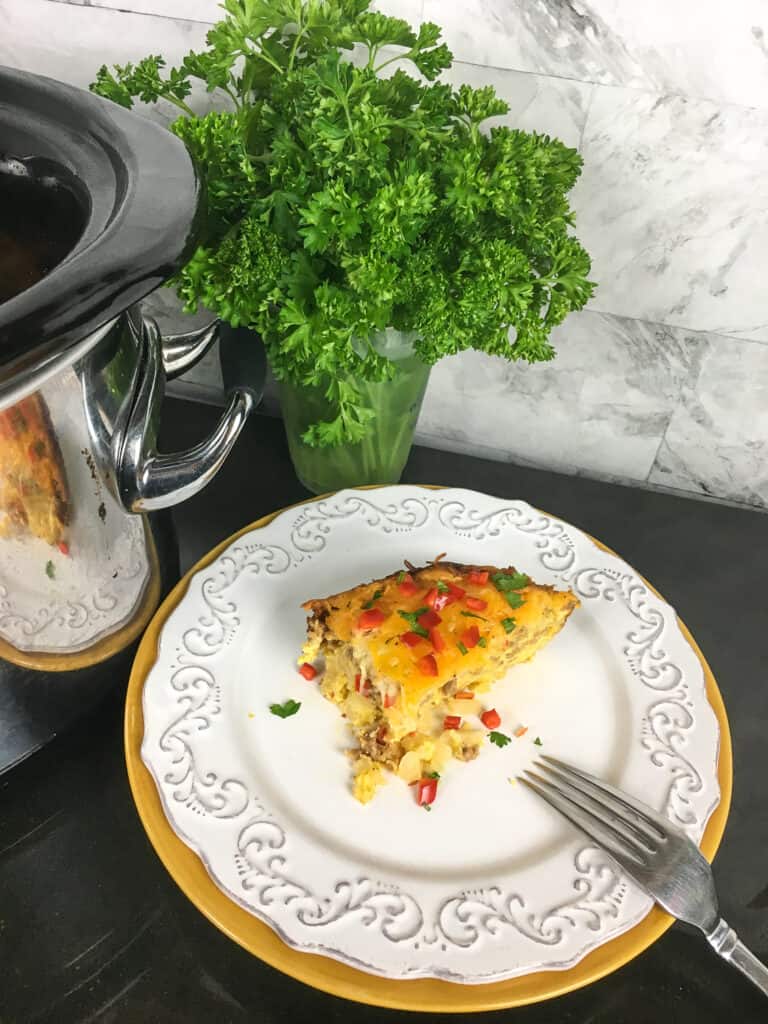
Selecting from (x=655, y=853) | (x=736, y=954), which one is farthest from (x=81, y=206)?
(x=736, y=954)

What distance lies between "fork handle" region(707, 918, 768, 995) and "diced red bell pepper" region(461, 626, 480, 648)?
34 cm

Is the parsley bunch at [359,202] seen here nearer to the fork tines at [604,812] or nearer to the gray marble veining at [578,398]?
the gray marble veining at [578,398]

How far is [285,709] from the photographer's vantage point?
0.93 m

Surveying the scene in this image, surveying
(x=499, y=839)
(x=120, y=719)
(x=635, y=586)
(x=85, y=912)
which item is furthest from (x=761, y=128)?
(x=85, y=912)

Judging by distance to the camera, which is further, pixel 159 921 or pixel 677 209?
pixel 677 209

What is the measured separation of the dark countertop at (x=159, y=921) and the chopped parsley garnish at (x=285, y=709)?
0.19 meters

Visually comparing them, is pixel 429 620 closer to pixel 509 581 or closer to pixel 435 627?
pixel 435 627

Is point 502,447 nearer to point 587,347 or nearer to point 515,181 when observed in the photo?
point 587,347

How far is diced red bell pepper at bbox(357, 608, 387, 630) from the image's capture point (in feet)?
2.98

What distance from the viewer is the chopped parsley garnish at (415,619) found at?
90 centimetres

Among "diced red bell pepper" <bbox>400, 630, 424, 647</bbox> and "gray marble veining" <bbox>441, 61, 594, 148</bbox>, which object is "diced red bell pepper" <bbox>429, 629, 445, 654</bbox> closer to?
"diced red bell pepper" <bbox>400, 630, 424, 647</bbox>

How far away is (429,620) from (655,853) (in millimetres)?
315

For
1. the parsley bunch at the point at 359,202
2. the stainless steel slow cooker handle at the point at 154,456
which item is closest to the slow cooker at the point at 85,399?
the stainless steel slow cooker handle at the point at 154,456

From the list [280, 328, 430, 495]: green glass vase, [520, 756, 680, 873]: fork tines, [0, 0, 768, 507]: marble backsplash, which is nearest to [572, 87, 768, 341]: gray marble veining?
[0, 0, 768, 507]: marble backsplash
